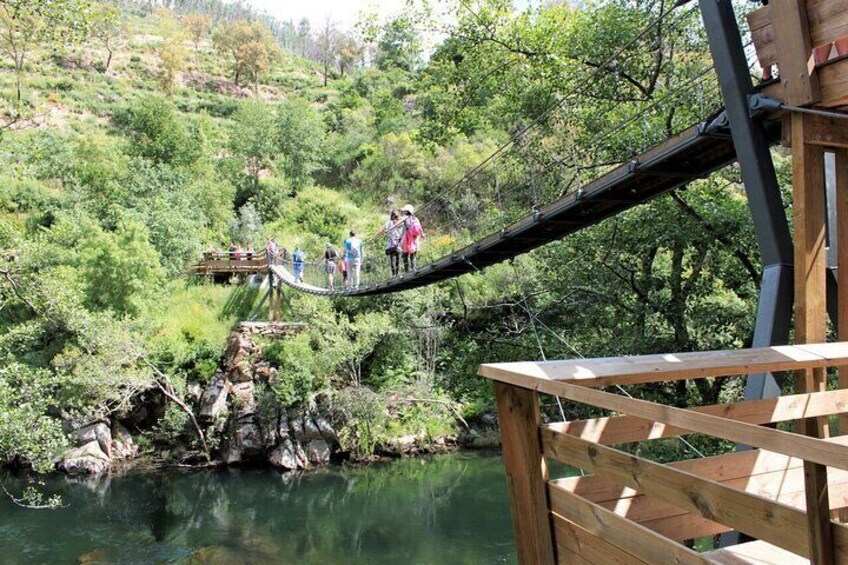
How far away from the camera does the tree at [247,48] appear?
1330 inches

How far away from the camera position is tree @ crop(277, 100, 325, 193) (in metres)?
21.7

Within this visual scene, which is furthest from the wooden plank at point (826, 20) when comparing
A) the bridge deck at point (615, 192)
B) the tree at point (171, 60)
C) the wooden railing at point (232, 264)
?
the tree at point (171, 60)

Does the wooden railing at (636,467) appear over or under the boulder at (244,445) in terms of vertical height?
over

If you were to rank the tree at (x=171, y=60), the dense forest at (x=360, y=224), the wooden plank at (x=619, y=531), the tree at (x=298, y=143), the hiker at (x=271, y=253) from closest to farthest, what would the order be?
the wooden plank at (x=619, y=531), the dense forest at (x=360, y=224), the hiker at (x=271, y=253), the tree at (x=298, y=143), the tree at (x=171, y=60)

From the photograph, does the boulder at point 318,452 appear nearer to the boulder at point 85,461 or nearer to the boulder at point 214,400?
the boulder at point 214,400

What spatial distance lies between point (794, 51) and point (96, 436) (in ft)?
40.4

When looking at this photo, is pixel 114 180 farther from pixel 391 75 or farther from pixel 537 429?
pixel 537 429

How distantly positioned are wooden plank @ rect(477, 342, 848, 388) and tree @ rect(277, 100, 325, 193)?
68.4 feet

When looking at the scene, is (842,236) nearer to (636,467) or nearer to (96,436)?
(636,467)

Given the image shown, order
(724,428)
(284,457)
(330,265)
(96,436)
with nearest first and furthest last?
(724,428)
(330,265)
(284,457)
(96,436)

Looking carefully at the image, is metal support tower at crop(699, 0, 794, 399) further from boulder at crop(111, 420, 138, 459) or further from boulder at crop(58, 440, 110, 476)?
boulder at crop(111, 420, 138, 459)

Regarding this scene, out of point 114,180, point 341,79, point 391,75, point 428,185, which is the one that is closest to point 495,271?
point 428,185

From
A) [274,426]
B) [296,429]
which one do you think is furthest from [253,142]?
[296,429]

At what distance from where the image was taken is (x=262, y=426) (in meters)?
11.6
